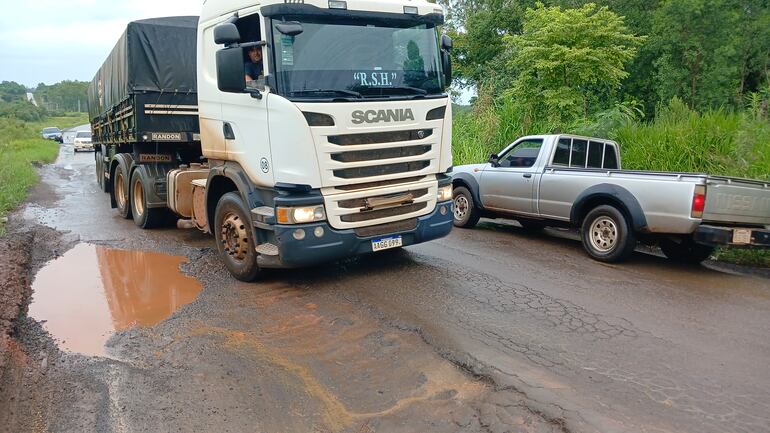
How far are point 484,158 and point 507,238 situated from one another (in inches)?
235

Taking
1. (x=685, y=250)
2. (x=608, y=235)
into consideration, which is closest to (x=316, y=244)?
(x=608, y=235)

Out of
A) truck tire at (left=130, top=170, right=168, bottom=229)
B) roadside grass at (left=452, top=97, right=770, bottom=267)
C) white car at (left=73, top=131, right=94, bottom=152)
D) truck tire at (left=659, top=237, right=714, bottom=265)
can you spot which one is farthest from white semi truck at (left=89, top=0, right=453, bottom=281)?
white car at (left=73, top=131, right=94, bottom=152)

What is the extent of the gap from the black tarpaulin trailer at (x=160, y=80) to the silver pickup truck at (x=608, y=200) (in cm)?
467

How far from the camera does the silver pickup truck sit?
21.2 feet

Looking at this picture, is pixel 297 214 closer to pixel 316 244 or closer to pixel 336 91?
pixel 316 244

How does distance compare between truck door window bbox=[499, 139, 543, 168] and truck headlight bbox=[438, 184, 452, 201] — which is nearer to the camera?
truck headlight bbox=[438, 184, 452, 201]

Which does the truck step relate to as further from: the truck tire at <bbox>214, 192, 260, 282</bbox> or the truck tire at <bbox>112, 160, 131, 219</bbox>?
the truck tire at <bbox>112, 160, 131, 219</bbox>

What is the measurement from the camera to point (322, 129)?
5430mm

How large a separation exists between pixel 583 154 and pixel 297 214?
505 cm

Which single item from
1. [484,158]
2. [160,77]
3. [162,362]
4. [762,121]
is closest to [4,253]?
[160,77]

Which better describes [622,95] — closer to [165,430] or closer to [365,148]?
[365,148]

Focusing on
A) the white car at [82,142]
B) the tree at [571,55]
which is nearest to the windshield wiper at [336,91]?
the tree at [571,55]

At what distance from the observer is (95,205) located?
42.5 ft

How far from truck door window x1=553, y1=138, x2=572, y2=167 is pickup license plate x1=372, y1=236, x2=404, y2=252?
348cm
